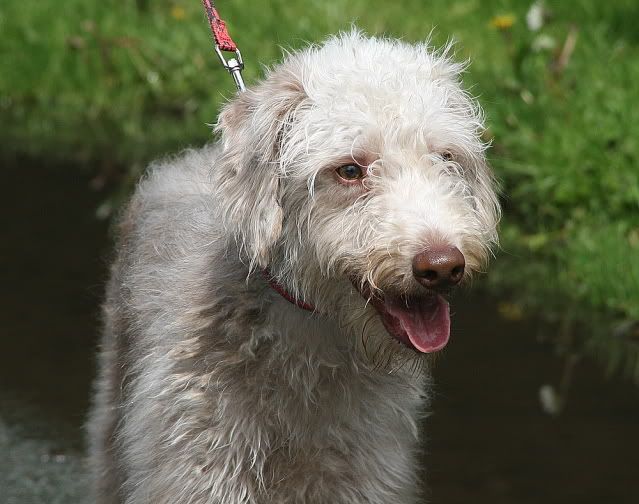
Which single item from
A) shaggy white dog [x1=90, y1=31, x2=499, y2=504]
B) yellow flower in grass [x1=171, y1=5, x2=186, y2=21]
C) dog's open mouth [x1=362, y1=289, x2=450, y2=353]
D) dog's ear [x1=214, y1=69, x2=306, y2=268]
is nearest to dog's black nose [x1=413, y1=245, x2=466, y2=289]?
shaggy white dog [x1=90, y1=31, x2=499, y2=504]

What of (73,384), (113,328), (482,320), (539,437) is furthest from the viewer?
(482,320)

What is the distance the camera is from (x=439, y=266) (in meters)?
3.56

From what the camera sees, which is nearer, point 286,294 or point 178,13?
point 286,294

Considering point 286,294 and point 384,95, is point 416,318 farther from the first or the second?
point 384,95

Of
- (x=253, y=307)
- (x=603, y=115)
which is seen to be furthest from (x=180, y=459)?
(x=603, y=115)

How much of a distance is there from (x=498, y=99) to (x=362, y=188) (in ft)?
16.3

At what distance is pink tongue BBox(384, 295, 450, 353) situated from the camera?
3.77 meters

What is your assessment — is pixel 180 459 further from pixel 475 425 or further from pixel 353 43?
pixel 475 425

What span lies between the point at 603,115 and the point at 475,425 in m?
2.98

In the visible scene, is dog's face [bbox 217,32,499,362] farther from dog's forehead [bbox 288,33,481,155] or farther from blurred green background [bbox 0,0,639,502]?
blurred green background [bbox 0,0,639,502]

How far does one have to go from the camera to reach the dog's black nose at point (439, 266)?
11.7 feet

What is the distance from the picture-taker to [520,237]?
8031mm

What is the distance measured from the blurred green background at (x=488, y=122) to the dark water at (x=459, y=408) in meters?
0.04

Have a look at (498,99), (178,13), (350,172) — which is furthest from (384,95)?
(178,13)
